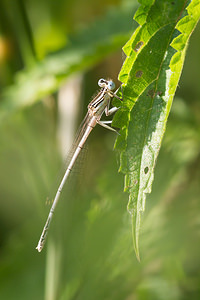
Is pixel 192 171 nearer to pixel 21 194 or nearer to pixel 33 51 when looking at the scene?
pixel 33 51

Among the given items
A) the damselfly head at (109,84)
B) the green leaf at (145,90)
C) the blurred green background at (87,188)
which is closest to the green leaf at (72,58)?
the blurred green background at (87,188)

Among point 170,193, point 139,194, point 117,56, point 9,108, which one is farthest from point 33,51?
point 139,194

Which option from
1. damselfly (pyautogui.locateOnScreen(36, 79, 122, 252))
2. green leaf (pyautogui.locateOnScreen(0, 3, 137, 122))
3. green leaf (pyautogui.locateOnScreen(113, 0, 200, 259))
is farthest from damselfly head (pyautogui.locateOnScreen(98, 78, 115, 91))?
green leaf (pyautogui.locateOnScreen(113, 0, 200, 259))

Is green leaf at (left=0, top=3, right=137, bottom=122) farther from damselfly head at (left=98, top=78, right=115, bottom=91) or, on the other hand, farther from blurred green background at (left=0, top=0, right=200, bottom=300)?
damselfly head at (left=98, top=78, right=115, bottom=91)

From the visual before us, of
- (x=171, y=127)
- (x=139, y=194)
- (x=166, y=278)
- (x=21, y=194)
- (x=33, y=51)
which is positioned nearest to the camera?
(x=139, y=194)

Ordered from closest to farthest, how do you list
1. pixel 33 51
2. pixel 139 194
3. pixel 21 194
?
pixel 139 194 → pixel 33 51 → pixel 21 194

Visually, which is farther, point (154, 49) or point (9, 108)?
point (9, 108)

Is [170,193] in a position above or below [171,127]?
below
